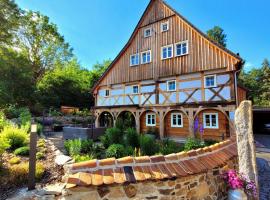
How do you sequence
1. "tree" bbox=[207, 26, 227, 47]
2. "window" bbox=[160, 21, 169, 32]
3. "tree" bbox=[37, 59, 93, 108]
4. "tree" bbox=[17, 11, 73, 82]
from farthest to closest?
1. "tree" bbox=[207, 26, 227, 47]
2. "tree" bbox=[17, 11, 73, 82]
3. "tree" bbox=[37, 59, 93, 108]
4. "window" bbox=[160, 21, 169, 32]

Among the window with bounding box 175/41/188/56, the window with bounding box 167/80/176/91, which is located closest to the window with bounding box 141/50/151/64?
the window with bounding box 175/41/188/56

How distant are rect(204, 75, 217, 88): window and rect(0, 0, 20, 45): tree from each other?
51.5 ft

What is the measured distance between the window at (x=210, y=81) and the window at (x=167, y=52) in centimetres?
299

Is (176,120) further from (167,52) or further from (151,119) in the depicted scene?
(167,52)

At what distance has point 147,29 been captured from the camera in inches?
584

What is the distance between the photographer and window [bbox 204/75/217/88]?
37.6ft

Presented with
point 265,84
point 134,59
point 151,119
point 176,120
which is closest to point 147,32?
point 134,59

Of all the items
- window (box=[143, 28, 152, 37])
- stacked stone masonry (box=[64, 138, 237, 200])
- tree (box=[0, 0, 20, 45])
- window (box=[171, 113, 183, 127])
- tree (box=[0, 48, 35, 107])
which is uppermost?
tree (box=[0, 0, 20, 45])

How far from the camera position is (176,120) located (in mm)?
13164

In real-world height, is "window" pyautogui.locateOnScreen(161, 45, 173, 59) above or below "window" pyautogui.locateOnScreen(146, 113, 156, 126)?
above

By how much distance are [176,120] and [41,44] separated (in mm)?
24352

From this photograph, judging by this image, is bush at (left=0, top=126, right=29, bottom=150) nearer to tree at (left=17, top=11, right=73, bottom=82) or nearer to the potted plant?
the potted plant

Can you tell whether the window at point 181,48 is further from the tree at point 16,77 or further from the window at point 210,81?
the tree at point 16,77

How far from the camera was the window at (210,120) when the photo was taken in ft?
38.0
